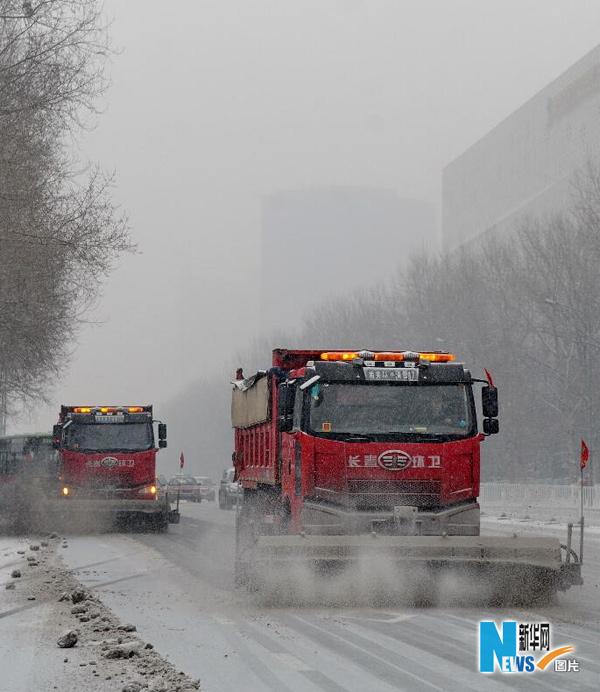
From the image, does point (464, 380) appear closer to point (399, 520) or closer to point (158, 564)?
point (399, 520)

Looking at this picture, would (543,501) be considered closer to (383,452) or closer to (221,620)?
(383,452)

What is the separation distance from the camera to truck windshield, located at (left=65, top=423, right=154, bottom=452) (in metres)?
30.8

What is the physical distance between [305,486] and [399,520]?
108cm

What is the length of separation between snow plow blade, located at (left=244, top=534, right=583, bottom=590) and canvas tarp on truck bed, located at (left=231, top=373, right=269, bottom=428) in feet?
12.3

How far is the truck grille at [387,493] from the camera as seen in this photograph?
14031 mm

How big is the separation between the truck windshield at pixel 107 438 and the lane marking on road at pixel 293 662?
21479 millimetres

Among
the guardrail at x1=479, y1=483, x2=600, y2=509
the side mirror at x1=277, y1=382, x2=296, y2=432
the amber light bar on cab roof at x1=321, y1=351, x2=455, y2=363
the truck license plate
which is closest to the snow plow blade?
the side mirror at x1=277, y1=382, x2=296, y2=432

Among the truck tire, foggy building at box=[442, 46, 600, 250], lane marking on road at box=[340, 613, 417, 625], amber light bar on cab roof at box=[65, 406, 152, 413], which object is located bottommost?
the truck tire

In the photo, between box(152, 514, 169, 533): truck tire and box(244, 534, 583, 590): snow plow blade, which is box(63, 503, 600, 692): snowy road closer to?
box(244, 534, 583, 590): snow plow blade

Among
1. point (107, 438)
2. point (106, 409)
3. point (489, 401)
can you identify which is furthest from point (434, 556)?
point (106, 409)

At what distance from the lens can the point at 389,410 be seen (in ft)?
47.1

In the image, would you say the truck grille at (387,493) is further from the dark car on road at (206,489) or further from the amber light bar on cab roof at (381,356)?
the dark car on road at (206,489)

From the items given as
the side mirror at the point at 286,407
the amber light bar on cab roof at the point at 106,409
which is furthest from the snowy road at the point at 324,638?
the amber light bar on cab roof at the point at 106,409

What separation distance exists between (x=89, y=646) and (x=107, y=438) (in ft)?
68.7
